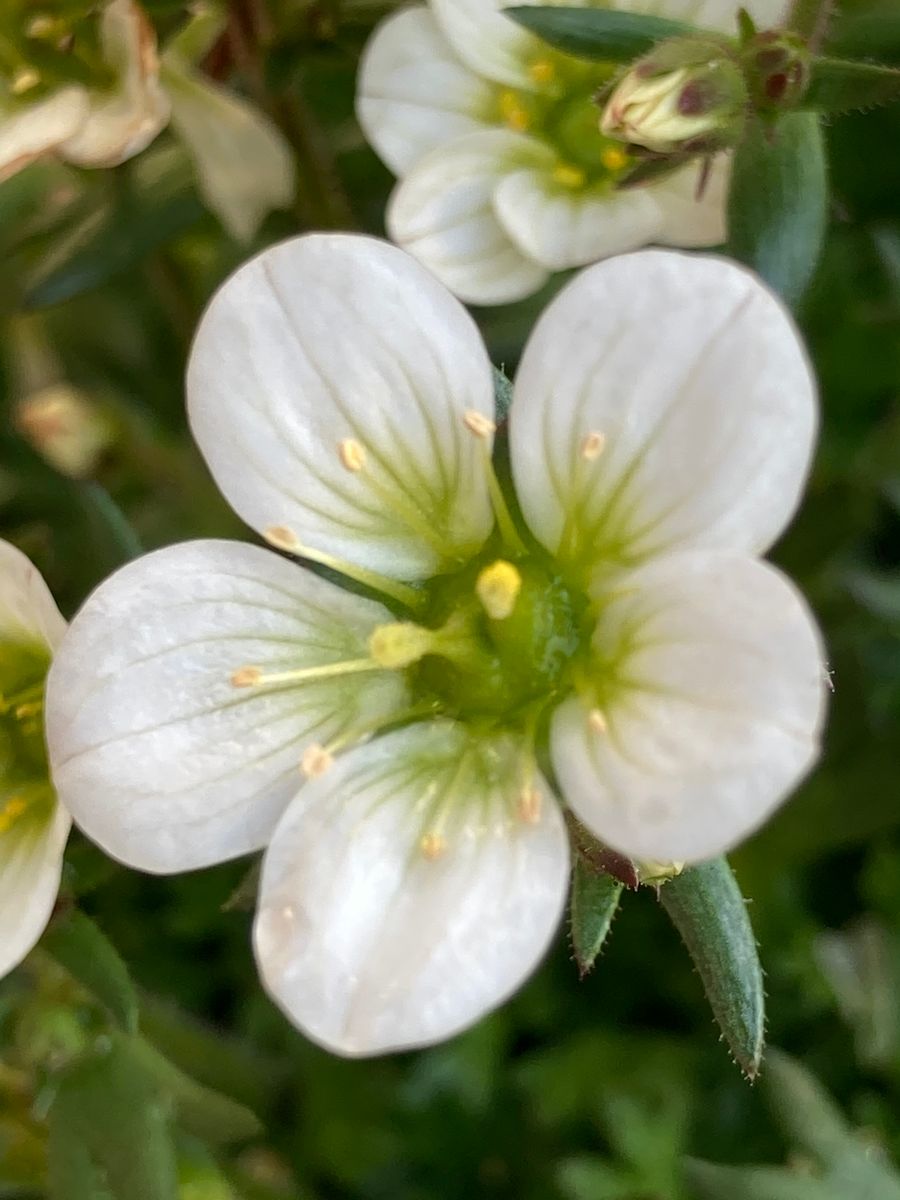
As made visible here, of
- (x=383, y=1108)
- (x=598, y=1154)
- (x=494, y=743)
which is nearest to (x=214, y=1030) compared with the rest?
(x=383, y=1108)

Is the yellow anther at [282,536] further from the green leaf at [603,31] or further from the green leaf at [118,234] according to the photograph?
the green leaf at [118,234]

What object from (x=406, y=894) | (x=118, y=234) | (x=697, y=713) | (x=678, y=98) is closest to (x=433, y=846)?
(x=406, y=894)

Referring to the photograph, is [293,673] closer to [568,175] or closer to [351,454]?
[351,454]

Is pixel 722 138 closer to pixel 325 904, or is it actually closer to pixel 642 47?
pixel 642 47

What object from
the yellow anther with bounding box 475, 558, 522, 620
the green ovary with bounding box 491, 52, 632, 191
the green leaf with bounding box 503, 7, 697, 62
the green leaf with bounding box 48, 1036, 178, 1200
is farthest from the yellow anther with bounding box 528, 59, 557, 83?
the green leaf with bounding box 48, 1036, 178, 1200

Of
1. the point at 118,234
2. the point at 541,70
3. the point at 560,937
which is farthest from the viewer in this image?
the point at 560,937

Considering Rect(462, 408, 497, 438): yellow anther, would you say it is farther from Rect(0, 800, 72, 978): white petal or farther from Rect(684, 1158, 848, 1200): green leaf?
Rect(684, 1158, 848, 1200): green leaf
